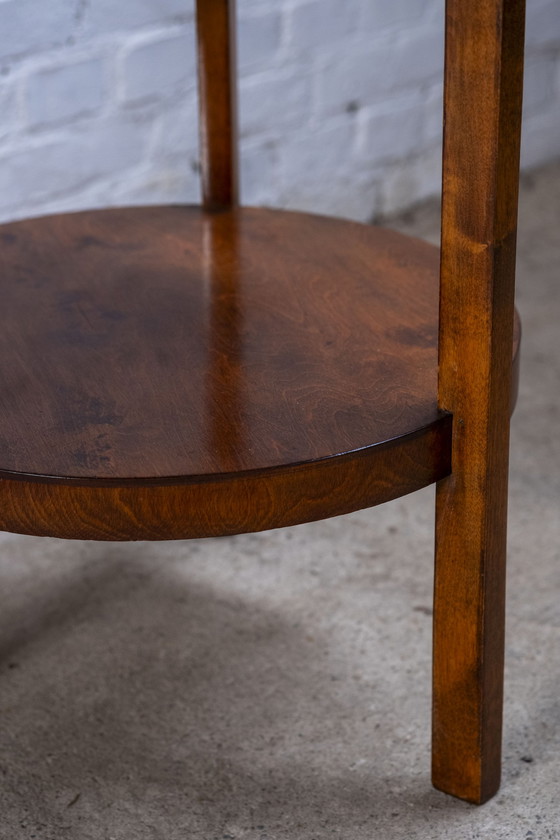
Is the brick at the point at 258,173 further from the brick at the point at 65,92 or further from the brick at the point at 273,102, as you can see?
the brick at the point at 65,92

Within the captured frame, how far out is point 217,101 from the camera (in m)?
1.16

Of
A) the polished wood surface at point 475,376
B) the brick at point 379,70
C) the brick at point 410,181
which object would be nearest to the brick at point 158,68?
the brick at point 379,70

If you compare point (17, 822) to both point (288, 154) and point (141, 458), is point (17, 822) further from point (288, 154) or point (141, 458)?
point (288, 154)

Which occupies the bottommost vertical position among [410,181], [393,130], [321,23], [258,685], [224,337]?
[258,685]

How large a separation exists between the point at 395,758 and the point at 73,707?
0.92ft

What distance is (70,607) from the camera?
3.85ft

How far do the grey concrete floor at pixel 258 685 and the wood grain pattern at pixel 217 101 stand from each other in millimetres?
→ 381

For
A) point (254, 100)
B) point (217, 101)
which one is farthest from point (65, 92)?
point (217, 101)

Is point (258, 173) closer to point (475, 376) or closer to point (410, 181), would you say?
point (410, 181)

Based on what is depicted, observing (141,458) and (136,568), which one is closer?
(141,458)

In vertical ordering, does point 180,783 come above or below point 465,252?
below

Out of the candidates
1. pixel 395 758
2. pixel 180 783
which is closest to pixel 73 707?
pixel 180 783

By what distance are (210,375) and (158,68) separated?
114 cm

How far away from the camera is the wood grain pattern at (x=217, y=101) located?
1.12 m
